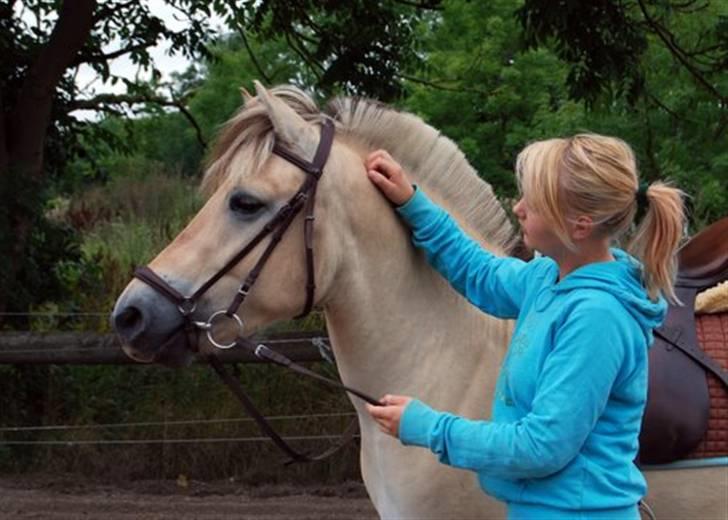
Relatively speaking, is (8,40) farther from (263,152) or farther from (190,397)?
(263,152)

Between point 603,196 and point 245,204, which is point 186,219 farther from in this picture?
point 603,196

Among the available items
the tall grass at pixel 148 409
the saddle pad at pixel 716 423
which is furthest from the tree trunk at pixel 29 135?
the saddle pad at pixel 716 423

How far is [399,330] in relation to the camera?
304cm

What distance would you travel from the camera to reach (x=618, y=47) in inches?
306

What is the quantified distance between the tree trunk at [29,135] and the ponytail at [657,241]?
586 centimetres

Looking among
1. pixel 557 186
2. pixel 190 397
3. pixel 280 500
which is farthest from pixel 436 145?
pixel 190 397

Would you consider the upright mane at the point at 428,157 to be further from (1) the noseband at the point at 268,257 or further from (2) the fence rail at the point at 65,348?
(2) the fence rail at the point at 65,348

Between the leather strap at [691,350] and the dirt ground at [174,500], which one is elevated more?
the leather strap at [691,350]

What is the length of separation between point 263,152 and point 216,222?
0.69 ft

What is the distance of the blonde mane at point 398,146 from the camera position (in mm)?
2924

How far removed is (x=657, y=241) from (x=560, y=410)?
457 millimetres

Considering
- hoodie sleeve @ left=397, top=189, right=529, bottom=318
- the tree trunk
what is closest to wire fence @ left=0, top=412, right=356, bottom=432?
the tree trunk

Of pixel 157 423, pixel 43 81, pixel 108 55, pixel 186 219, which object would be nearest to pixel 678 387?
pixel 157 423

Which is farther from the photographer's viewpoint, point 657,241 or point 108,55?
point 108,55
